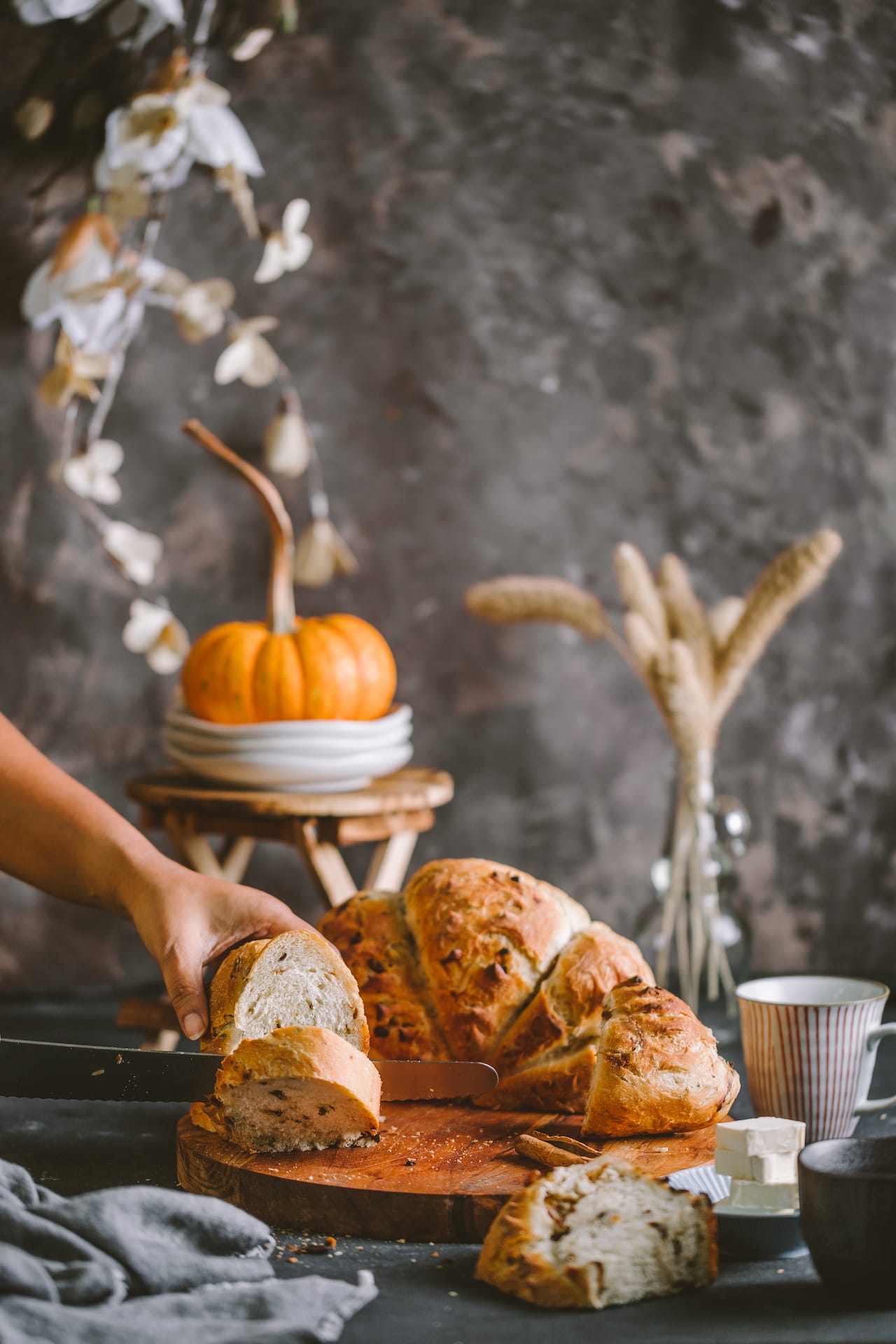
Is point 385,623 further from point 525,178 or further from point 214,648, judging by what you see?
point 525,178

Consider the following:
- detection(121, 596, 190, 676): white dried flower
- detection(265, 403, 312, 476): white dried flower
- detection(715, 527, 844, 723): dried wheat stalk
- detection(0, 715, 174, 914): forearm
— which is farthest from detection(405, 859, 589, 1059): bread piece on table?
detection(265, 403, 312, 476): white dried flower

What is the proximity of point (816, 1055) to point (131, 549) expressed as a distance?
1.95 m

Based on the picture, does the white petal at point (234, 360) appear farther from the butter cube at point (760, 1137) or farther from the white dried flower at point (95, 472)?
the butter cube at point (760, 1137)

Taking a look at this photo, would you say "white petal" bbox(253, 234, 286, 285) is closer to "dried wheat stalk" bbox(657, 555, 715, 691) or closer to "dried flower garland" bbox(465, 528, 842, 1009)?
"dried flower garland" bbox(465, 528, 842, 1009)

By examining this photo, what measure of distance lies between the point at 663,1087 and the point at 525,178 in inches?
92.5

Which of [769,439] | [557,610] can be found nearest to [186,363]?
[557,610]

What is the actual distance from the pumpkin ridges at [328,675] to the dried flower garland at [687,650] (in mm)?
290

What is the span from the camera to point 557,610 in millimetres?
2711

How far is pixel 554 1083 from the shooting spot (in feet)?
5.17

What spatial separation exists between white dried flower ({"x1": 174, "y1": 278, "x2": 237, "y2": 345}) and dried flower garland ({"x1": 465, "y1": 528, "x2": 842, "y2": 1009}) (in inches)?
33.3

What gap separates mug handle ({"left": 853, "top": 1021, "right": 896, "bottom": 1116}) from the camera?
5.26 feet

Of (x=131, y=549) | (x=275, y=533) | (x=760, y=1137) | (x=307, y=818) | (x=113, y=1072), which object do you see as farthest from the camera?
(x=131, y=549)

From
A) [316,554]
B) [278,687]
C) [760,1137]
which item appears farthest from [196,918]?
[316,554]

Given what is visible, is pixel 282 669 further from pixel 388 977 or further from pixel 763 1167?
pixel 763 1167
